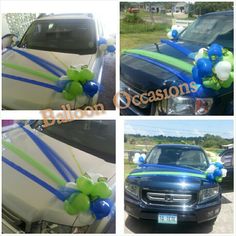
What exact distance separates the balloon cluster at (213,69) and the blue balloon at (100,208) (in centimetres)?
111

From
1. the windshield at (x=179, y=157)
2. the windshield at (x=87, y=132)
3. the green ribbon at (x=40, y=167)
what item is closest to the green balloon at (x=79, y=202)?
the green ribbon at (x=40, y=167)

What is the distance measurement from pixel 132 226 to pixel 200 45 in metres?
1.55

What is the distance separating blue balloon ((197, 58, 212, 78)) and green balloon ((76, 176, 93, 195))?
1.11 m

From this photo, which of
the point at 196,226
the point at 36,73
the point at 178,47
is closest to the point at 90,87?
the point at 36,73

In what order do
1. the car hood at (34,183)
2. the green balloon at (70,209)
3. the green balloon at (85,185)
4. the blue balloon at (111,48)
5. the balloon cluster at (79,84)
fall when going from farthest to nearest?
the blue balloon at (111,48)
the balloon cluster at (79,84)
the green balloon at (85,185)
the green balloon at (70,209)
the car hood at (34,183)

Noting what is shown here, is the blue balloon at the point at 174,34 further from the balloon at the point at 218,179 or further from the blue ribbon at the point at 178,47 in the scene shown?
the balloon at the point at 218,179

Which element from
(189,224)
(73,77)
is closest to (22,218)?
(73,77)

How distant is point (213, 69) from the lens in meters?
2.58

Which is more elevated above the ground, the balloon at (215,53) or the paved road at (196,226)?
the balloon at (215,53)

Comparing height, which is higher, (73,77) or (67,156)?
(73,77)

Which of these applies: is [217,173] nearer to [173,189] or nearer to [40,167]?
[173,189]

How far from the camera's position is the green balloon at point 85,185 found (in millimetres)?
2609

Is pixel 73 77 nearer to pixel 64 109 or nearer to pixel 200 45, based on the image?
pixel 64 109

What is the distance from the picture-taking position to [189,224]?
2.84m
